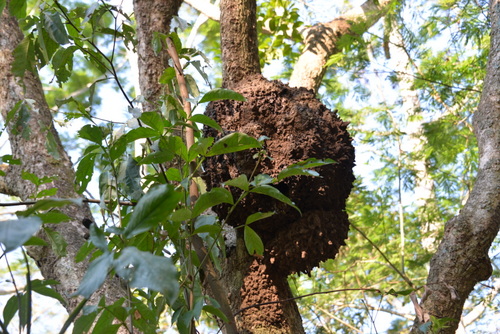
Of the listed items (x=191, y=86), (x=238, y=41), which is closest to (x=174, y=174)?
(x=191, y=86)

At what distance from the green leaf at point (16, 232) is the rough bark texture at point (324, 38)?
185 cm

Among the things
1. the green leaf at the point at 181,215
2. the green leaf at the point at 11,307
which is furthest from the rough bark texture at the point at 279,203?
the green leaf at the point at 11,307

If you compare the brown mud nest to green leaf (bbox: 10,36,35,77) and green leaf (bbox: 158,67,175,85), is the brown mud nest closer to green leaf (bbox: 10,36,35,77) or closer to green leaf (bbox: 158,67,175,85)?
green leaf (bbox: 158,67,175,85)

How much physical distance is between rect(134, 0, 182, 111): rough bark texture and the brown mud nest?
41 cm

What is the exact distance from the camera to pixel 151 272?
61 cm

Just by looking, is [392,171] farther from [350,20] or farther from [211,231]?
[211,231]

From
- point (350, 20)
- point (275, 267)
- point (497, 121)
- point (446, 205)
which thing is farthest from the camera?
point (446, 205)

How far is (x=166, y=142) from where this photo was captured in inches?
44.0

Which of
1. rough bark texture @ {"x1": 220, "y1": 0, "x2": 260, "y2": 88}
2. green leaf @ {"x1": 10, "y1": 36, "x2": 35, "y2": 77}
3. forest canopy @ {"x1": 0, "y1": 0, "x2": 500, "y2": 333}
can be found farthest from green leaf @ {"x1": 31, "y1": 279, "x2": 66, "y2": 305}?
rough bark texture @ {"x1": 220, "y1": 0, "x2": 260, "y2": 88}

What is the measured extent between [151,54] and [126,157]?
77cm

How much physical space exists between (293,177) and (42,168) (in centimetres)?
106

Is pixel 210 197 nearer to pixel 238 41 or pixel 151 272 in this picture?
pixel 151 272

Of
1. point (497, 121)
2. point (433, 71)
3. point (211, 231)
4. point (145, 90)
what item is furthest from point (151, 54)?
point (433, 71)

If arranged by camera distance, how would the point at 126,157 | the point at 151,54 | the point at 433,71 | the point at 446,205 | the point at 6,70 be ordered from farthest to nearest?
the point at 446,205 → the point at 433,71 → the point at 6,70 → the point at 151,54 → the point at 126,157
